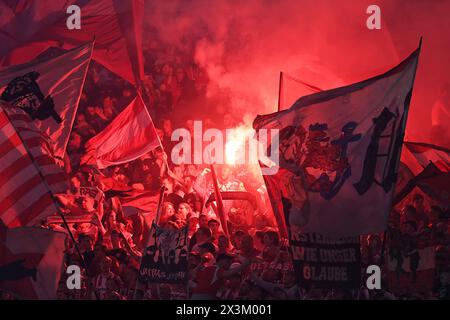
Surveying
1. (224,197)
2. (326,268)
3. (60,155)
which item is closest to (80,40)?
(60,155)

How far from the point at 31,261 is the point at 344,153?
349cm

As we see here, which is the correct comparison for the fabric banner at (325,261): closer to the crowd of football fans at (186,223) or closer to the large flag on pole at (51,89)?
the crowd of football fans at (186,223)

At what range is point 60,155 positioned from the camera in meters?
11.8

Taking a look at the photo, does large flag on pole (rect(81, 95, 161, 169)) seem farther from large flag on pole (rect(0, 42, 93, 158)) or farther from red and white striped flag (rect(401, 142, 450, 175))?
red and white striped flag (rect(401, 142, 450, 175))

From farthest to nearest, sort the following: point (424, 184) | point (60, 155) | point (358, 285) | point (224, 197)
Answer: point (224, 197), point (60, 155), point (424, 184), point (358, 285)

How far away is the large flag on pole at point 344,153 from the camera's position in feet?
28.8

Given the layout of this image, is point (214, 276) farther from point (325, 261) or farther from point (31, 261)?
point (31, 261)

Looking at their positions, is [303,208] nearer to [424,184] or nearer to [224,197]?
[424,184]

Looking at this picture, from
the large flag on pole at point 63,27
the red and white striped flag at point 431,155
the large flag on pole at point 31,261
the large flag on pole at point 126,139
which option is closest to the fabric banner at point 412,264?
the red and white striped flag at point 431,155

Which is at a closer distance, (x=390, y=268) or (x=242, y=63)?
(x=390, y=268)

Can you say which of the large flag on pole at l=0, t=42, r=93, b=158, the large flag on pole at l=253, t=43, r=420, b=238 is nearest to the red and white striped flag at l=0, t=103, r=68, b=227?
the large flag on pole at l=0, t=42, r=93, b=158

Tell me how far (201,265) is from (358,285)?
1.59 m

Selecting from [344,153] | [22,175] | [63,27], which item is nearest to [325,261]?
[344,153]

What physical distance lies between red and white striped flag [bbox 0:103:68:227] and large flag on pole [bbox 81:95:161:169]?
8.74 ft
